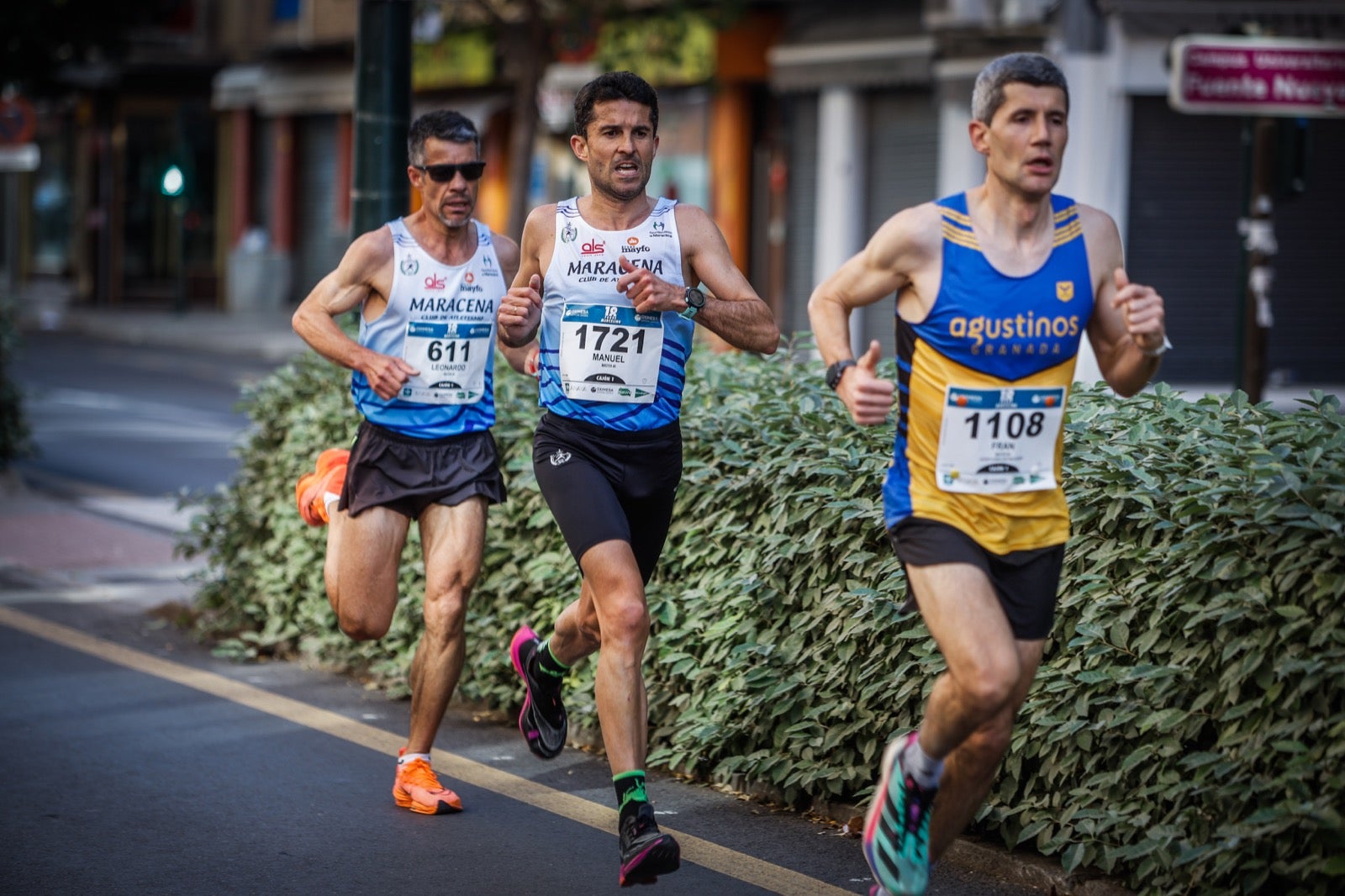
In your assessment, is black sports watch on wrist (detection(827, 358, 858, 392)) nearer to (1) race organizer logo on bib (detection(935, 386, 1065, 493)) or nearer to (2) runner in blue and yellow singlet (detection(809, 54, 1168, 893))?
(2) runner in blue and yellow singlet (detection(809, 54, 1168, 893))

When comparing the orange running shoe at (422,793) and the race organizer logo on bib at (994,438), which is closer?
the race organizer logo on bib at (994,438)

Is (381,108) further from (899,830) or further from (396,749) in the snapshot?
(899,830)

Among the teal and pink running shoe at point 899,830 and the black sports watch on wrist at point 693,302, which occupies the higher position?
the black sports watch on wrist at point 693,302

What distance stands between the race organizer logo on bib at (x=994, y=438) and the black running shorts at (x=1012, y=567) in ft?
0.39

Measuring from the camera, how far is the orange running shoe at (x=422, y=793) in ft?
19.1

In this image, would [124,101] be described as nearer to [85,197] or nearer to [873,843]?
[85,197]

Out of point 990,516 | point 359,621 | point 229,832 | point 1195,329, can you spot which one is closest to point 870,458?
point 990,516

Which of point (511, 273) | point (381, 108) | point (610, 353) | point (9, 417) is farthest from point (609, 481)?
point (9, 417)

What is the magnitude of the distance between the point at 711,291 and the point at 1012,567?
145 cm

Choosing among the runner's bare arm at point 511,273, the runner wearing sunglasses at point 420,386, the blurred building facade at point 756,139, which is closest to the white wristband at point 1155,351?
the runner's bare arm at point 511,273

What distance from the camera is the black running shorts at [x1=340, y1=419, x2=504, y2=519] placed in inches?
239

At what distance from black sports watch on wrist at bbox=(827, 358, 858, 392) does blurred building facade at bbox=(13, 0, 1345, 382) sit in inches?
281

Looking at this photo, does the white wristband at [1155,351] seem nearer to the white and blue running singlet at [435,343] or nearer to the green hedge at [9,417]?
the white and blue running singlet at [435,343]

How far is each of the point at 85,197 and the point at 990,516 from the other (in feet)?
129
